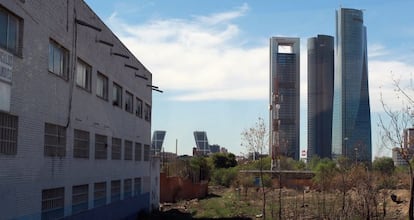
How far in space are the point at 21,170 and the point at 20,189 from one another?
0.49 metres

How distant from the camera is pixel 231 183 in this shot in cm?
8050

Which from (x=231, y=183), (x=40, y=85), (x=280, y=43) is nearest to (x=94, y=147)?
(x=40, y=85)

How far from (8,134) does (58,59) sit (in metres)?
4.78

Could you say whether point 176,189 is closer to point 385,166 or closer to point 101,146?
point 385,166

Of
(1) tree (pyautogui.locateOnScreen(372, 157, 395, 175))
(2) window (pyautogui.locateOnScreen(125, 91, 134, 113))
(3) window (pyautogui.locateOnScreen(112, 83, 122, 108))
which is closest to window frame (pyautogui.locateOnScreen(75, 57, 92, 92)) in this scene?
(3) window (pyautogui.locateOnScreen(112, 83, 122, 108))

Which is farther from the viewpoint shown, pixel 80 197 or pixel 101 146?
pixel 101 146

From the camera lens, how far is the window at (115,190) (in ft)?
94.5

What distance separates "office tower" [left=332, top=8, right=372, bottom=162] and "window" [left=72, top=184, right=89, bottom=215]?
18553 mm

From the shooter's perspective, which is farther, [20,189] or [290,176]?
[290,176]

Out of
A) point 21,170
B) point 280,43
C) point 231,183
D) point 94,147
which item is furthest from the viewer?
point 280,43

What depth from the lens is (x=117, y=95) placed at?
30.2 metres

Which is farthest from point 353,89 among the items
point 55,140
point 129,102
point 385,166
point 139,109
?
point 55,140

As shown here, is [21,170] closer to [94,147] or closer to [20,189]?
[20,189]

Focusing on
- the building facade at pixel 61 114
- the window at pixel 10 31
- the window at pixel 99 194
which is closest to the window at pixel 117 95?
the building facade at pixel 61 114
